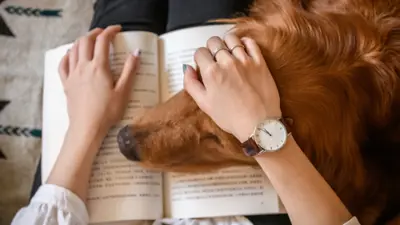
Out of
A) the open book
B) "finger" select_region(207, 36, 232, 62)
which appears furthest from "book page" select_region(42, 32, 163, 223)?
"finger" select_region(207, 36, 232, 62)

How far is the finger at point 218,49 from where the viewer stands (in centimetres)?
104

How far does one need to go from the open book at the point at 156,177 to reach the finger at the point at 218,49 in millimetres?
174

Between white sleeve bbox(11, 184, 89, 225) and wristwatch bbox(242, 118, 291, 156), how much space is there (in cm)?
35

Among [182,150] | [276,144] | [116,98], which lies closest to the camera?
[276,144]

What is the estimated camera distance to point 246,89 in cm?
102

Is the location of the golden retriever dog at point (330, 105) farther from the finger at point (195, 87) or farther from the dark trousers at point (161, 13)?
the dark trousers at point (161, 13)

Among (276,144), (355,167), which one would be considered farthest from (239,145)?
(355,167)

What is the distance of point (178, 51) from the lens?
1260mm

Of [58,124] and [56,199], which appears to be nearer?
[56,199]

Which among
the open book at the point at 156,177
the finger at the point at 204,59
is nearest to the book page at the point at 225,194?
the open book at the point at 156,177

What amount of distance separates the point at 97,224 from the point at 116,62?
0.32 meters

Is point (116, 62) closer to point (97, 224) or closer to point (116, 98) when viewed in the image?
point (116, 98)

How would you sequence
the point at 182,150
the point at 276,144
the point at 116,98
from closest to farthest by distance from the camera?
the point at 276,144
the point at 182,150
the point at 116,98

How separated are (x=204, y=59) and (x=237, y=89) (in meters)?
0.08
